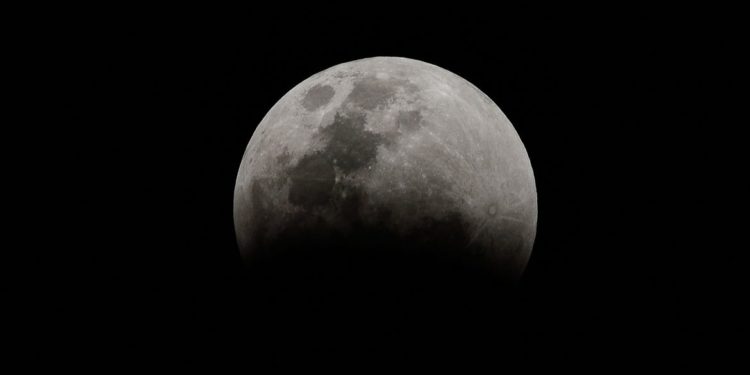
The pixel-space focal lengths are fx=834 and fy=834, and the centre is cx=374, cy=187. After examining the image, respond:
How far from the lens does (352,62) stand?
→ 8.16 metres

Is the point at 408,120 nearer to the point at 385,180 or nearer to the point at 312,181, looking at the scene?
the point at 385,180

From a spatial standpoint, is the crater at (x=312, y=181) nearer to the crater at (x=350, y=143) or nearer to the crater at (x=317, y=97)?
the crater at (x=350, y=143)

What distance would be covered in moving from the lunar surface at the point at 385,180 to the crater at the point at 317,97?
0.04 feet

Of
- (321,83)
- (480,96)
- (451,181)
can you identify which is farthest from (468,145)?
(321,83)

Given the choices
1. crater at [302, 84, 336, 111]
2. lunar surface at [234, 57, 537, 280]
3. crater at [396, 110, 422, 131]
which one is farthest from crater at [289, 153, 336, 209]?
crater at [396, 110, 422, 131]

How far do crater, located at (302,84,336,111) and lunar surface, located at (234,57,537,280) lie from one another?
13 millimetres

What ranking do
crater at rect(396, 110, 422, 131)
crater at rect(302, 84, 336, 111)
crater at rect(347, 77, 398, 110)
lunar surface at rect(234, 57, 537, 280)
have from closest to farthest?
lunar surface at rect(234, 57, 537, 280) → crater at rect(396, 110, 422, 131) → crater at rect(347, 77, 398, 110) → crater at rect(302, 84, 336, 111)

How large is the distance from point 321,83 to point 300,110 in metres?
0.39

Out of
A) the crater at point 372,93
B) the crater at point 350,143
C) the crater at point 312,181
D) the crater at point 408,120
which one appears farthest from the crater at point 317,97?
the crater at point 408,120

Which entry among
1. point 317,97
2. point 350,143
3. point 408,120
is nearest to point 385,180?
point 350,143

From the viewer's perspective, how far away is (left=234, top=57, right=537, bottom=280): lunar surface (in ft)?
22.8

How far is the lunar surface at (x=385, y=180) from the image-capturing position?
6.95 m

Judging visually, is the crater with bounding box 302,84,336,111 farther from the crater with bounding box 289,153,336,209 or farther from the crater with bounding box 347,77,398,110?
the crater with bounding box 289,153,336,209

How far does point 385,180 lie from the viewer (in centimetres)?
693
